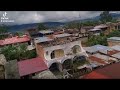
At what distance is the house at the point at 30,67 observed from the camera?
3511mm

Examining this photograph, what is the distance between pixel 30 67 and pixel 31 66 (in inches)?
2.0

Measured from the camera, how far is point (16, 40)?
4.80 m

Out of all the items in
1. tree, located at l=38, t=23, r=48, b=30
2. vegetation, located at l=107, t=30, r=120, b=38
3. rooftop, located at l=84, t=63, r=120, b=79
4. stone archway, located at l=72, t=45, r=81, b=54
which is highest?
tree, located at l=38, t=23, r=48, b=30

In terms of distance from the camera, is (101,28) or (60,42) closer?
(60,42)

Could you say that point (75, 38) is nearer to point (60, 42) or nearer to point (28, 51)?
point (60, 42)

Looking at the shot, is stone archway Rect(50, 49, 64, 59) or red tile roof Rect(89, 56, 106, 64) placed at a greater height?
stone archway Rect(50, 49, 64, 59)

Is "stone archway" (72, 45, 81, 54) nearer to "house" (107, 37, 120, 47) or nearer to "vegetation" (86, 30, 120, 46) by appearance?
"vegetation" (86, 30, 120, 46)

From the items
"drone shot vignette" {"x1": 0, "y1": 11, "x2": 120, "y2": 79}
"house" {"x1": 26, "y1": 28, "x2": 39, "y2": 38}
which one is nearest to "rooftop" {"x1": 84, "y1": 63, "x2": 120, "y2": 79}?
"drone shot vignette" {"x1": 0, "y1": 11, "x2": 120, "y2": 79}

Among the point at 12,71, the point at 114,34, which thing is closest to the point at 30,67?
the point at 12,71

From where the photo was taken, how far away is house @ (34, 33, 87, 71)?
441cm

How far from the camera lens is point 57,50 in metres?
4.55
